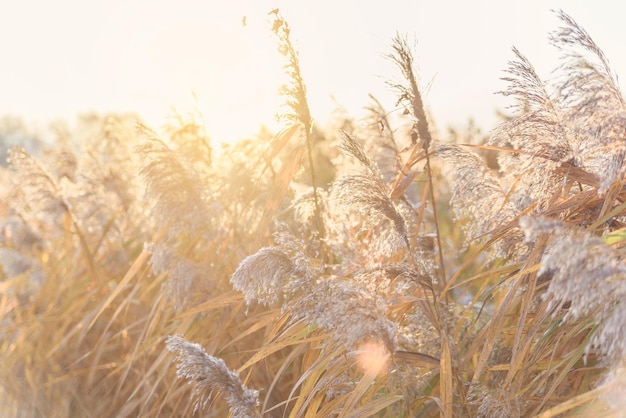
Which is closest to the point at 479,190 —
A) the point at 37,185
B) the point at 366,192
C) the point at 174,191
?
the point at 366,192

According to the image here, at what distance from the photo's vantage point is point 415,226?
310 centimetres

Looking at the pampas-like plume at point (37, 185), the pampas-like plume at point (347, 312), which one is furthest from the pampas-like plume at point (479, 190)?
the pampas-like plume at point (37, 185)

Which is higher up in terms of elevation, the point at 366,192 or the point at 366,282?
the point at 366,192

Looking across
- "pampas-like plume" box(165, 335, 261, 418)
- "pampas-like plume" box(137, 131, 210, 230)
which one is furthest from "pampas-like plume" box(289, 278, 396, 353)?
"pampas-like plume" box(137, 131, 210, 230)

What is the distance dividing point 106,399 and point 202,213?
117 centimetres

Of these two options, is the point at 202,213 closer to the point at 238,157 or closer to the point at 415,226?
the point at 238,157

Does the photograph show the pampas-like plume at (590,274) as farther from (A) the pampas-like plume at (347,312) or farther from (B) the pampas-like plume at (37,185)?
(B) the pampas-like plume at (37,185)

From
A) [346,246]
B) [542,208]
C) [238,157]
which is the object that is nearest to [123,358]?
[238,157]

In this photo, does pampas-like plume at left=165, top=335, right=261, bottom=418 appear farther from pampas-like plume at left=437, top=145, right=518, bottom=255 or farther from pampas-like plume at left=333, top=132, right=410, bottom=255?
pampas-like plume at left=437, top=145, right=518, bottom=255

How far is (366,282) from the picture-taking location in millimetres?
2395

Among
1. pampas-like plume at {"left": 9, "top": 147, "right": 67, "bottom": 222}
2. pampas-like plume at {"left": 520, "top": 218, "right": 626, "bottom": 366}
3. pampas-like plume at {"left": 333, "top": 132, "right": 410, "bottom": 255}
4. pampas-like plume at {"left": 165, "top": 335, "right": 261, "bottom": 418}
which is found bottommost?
pampas-like plume at {"left": 165, "top": 335, "right": 261, "bottom": 418}

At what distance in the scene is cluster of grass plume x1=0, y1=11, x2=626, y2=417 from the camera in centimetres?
212

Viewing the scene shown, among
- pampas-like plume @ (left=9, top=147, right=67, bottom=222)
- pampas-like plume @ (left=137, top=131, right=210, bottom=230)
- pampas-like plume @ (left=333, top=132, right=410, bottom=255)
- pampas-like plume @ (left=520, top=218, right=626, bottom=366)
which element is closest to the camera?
pampas-like plume @ (left=520, top=218, right=626, bottom=366)

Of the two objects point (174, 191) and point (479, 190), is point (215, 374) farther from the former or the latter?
point (174, 191)
